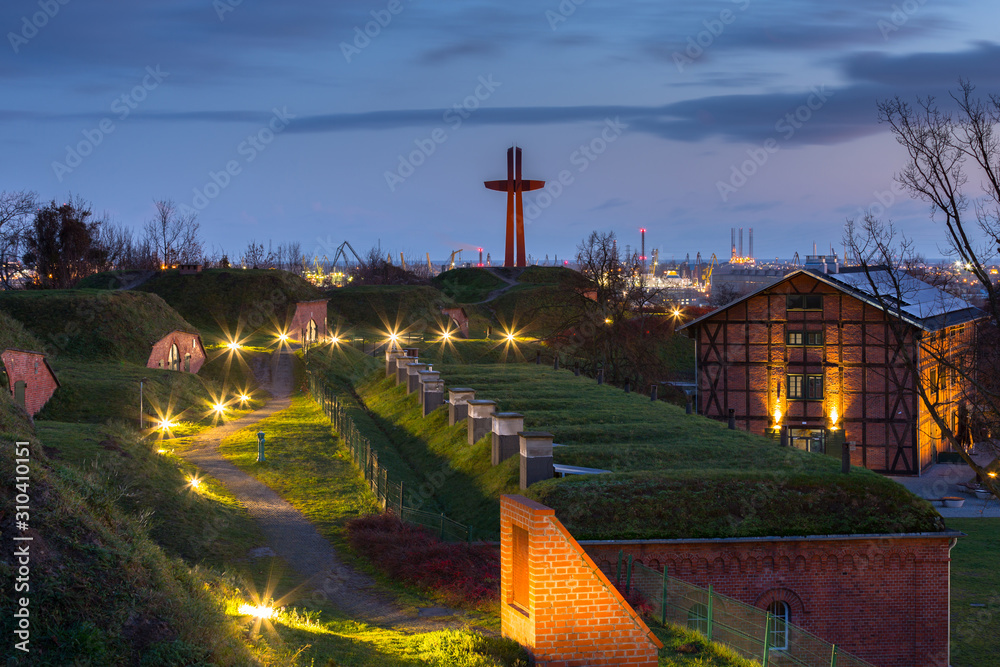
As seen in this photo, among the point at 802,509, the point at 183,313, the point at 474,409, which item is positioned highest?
the point at 183,313

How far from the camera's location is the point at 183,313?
68062 mm

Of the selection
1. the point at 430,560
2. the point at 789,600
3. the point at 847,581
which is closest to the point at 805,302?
the point at 847,581

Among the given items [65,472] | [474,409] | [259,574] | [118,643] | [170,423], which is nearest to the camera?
[118,643]

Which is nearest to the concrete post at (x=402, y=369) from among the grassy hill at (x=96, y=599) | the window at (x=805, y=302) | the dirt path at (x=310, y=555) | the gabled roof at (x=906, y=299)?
the dirt path at (x=310, y=555)

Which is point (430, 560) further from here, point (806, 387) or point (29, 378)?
point (806, 387)

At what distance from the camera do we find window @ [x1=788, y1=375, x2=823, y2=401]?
44750 mm

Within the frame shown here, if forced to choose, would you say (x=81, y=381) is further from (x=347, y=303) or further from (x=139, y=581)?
(x=347, y=303)

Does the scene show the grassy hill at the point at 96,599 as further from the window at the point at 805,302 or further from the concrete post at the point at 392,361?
the window at the point at 805,302

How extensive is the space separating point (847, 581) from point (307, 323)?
161ft

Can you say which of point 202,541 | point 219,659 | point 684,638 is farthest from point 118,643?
point 202,541

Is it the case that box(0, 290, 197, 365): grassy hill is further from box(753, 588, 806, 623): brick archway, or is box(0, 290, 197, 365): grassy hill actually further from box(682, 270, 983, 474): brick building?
box(753, 588, 806, 623): brick archway

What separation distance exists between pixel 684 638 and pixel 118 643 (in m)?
8.78

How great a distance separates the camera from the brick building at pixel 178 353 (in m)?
46.2

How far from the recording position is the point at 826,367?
4444 cm
